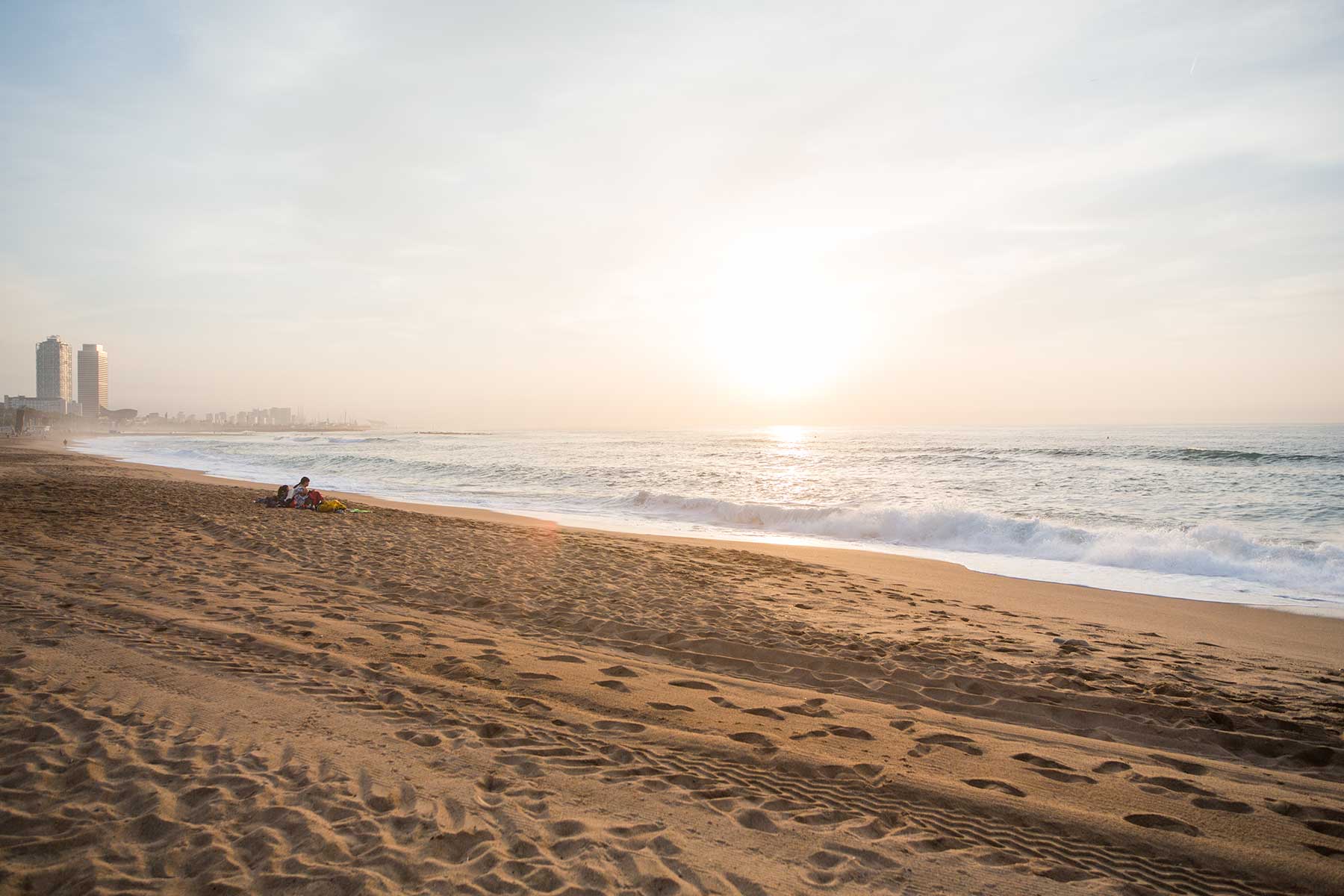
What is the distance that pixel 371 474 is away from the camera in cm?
3119

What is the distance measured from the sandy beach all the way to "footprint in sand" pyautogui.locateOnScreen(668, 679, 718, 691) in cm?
3

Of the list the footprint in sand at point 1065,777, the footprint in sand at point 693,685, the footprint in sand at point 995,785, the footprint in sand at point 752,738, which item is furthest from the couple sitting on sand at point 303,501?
the footprint in sand at point 1065,777

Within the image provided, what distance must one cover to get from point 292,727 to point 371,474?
29.6 m

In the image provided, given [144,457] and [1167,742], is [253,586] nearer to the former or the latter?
[1167,742]

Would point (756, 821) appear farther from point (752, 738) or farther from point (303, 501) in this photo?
point (303, 501)

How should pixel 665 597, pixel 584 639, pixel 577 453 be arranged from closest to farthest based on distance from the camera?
pixel 584 639
pixel 665 597
pixel 577 453

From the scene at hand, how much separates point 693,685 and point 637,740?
1205 mm

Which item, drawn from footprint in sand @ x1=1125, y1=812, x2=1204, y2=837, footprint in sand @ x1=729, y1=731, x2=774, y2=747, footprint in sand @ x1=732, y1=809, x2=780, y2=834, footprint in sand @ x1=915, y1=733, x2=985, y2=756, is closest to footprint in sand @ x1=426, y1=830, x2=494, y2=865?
footprint in sand @ x1=732, y1=809, x2=780, y2=834

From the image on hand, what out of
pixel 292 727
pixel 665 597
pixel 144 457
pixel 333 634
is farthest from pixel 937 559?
pixel 144 457

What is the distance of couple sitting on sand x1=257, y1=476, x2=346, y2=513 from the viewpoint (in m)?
15.2

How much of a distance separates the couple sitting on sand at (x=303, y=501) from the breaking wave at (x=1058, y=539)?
837 centimetres

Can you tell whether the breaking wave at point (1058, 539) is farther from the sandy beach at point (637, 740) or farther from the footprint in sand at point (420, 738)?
the footprint in sand at point (420, 738)

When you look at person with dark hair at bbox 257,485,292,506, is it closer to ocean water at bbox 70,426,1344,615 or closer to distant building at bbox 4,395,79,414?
ocean water at bbox 70,426,1344,615

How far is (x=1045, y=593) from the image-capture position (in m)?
9.70
